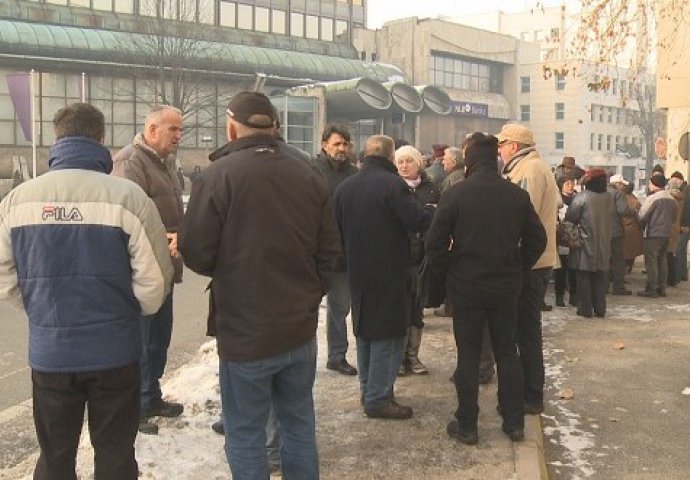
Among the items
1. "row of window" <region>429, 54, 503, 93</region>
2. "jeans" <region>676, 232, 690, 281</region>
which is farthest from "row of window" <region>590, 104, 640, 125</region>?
"jeans" <region>676, 232, 690, 281</region>

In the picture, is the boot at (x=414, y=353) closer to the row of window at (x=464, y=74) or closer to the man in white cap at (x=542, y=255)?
the man in white cap at (x=542, y=255)

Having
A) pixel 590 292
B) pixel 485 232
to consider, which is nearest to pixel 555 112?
pixel 590 292

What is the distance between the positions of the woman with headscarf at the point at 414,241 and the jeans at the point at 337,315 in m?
0.56

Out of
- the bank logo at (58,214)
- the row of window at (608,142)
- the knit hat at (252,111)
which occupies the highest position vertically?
the row of window at (608,142)

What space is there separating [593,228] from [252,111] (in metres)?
6.68

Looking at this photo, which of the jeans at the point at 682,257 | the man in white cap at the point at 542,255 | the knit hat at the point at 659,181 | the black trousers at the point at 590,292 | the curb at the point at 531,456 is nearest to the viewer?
the curb at the point at 531,456

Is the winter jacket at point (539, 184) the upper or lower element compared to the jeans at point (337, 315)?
upper

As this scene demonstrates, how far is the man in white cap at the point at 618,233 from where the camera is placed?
1073 cm

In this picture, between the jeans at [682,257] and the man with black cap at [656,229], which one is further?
the jeans at [682,257]

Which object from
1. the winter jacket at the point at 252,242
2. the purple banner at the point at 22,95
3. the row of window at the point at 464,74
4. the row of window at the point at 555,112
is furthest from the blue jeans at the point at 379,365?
the row of window at the point at 555,112

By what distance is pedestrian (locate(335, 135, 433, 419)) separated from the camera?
16.9 feet

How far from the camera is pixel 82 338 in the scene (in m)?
3.34

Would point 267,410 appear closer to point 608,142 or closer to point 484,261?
point 484,261

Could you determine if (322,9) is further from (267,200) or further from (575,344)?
(267,200)
